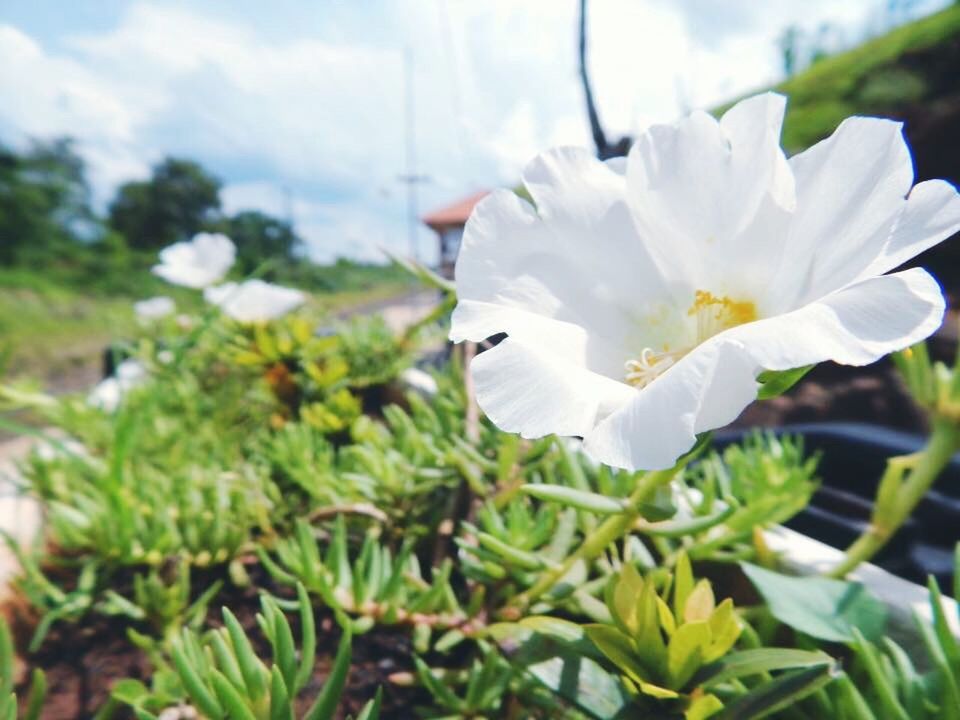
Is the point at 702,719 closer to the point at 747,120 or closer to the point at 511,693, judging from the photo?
the point at 511,693

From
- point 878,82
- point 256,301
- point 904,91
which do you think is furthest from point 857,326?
point 878,82

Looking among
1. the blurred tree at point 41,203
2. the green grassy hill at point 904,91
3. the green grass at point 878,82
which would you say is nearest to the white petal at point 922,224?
the green grassy hill at point 904,91

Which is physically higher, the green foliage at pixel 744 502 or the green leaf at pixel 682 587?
the green foliage at pixel 744 502

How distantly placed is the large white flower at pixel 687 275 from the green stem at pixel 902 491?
0.82 feet

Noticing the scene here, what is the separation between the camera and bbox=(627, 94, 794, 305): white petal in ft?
1.04

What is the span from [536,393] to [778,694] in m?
0.21

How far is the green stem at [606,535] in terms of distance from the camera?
34 cm

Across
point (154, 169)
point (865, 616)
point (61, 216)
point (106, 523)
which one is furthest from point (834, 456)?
point (154, 169)

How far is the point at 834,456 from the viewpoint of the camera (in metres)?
0.78

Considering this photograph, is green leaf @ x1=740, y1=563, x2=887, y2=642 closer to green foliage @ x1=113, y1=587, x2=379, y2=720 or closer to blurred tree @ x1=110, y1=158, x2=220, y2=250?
green foliage @ x1=113, y1=587, x2=379, y2=720

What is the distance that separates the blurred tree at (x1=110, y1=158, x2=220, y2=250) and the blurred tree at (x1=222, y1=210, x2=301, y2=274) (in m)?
0.92

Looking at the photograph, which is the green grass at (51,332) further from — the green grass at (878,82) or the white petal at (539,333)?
the white petal at (539,333)

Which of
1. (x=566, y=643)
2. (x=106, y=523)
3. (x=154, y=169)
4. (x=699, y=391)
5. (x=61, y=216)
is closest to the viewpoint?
(x=699, y=391)

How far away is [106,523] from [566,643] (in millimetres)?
509
